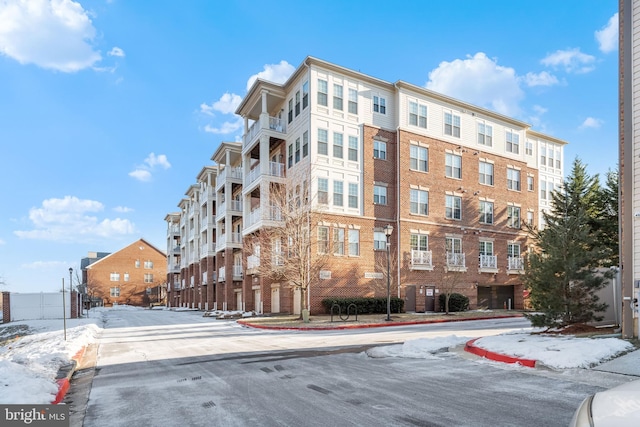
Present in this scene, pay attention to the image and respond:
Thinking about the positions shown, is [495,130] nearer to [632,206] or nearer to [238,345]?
[632,206]

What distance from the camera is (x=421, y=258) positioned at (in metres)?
33.8

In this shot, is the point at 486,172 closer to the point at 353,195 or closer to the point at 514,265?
the point at 514,265

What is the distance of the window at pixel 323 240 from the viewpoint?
1158 inches

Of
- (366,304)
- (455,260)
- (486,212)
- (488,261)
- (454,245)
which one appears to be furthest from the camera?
(486,212)

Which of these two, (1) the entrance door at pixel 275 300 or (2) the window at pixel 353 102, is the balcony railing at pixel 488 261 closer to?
(2) the window at pixel 353 102

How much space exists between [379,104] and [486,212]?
42.6ft

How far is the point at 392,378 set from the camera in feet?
29.6

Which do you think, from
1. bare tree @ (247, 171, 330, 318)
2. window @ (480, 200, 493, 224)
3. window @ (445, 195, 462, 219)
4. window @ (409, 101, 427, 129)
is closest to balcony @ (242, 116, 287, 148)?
bare tree @ (247, 171, 330, 318)

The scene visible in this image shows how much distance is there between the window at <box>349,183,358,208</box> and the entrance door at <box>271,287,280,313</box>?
8142 mm

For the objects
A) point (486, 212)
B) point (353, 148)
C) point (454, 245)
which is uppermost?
point (353, 148)

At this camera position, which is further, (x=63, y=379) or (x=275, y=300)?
(x=275, y=300)

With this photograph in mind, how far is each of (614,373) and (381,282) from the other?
77.0ft


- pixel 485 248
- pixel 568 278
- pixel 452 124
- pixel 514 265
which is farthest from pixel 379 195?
pixel 568 278

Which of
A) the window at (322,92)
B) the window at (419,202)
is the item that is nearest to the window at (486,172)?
the window at (419,202)
